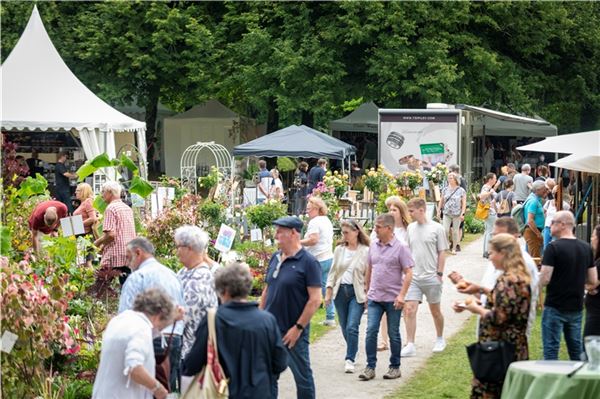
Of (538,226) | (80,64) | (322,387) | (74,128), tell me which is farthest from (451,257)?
(80,64)

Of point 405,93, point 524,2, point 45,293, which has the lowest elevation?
→ point 45,293

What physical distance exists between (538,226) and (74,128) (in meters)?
10.8

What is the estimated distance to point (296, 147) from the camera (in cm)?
2561

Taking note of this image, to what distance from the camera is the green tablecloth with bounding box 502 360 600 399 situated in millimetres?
7426

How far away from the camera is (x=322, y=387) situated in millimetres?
10273

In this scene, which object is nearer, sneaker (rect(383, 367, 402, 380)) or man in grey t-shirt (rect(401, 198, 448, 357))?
sneaker (rect(383, 367, 402, 380))

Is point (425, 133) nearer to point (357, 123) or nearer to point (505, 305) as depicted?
point (357, 123)

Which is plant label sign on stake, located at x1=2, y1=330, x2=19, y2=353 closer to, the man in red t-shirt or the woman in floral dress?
the woman in floral dress

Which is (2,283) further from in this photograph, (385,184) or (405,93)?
(405,93)

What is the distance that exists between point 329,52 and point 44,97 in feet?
42.7

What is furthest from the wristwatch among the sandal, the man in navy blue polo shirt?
the sandal

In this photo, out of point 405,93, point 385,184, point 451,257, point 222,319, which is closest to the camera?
point 222,319

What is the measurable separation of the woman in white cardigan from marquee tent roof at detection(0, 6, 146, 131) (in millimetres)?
12959

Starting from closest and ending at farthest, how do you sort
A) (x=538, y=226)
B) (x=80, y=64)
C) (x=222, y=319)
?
(x=222, y=319) < (x=538, y=226) < (x=80, y=64)
